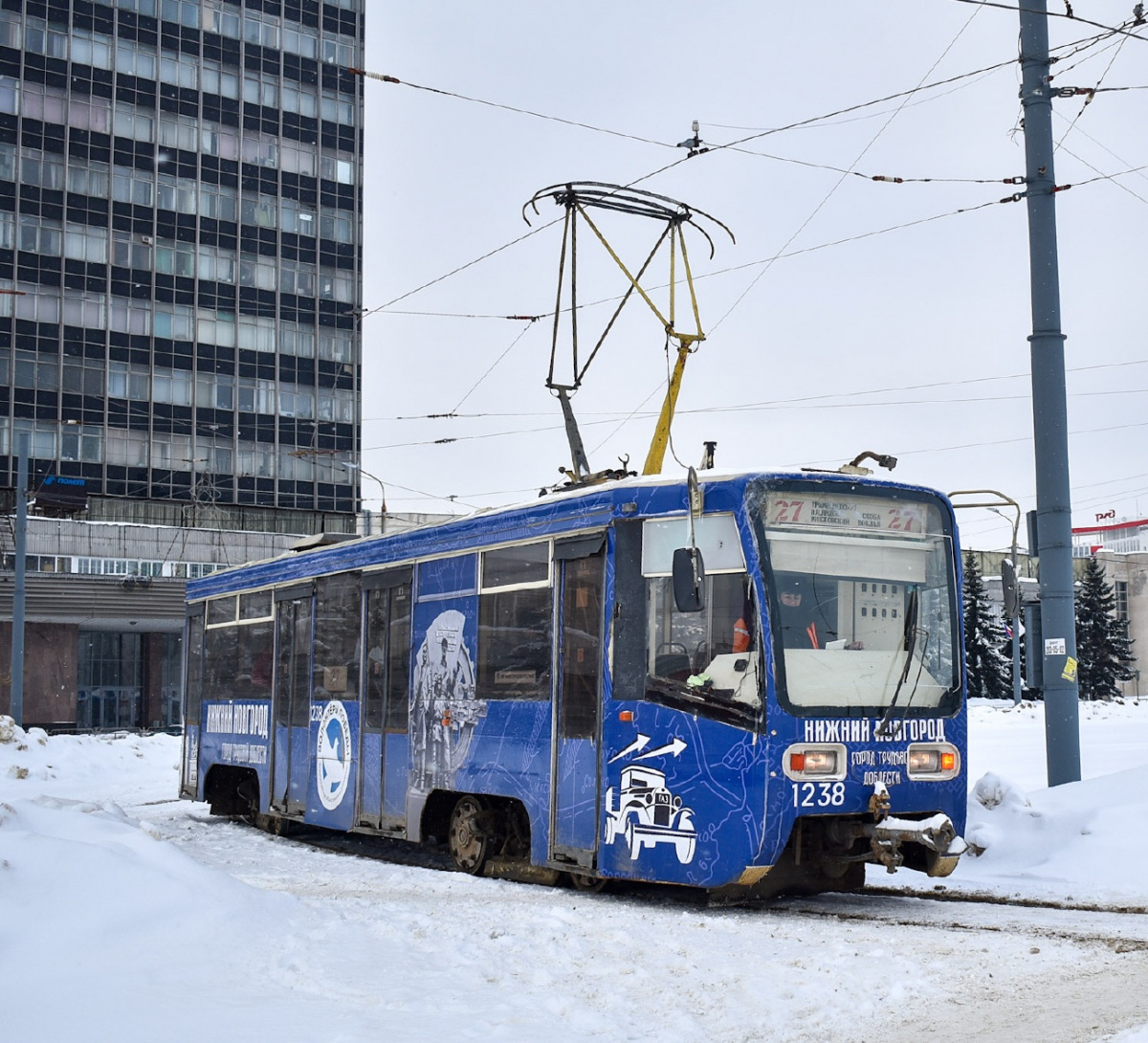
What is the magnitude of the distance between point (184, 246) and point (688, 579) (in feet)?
224

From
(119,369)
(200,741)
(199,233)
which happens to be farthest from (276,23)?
(200,741)

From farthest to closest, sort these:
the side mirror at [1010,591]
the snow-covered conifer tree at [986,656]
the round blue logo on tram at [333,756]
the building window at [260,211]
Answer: the building window at [260,211] → the snow-covered conifer tree at [986,656] → the round blue logo on tram at [333,756] → the side mirror at [1010,591]

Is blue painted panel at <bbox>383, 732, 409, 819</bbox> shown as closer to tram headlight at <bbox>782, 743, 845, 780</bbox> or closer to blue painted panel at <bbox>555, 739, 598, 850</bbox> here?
blue painted panel at <bbox>555, 739, 598, 850</bbox>

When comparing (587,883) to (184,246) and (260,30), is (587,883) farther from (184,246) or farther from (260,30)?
(260,30)

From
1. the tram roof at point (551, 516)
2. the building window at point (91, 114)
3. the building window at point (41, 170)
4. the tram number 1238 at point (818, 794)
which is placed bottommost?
the tram number 1238 at point (818, 794)

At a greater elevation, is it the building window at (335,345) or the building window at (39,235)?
the building window at (39,235)

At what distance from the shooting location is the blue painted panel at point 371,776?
13461 millimetres

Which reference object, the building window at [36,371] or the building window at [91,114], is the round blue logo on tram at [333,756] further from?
the building window at [91,114]

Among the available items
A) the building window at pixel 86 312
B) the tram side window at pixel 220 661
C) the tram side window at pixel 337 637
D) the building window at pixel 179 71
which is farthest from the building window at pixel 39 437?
the tram side window at pixel 337 637

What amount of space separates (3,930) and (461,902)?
12.2 feet

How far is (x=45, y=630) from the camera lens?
57.5m

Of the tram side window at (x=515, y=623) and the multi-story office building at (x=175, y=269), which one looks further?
the multi-story office building at (x=175, y=269)

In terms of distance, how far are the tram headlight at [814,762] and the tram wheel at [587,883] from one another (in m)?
1.94

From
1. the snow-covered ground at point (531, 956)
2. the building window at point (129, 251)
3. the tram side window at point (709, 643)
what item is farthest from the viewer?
the building window at point (129, 251)
